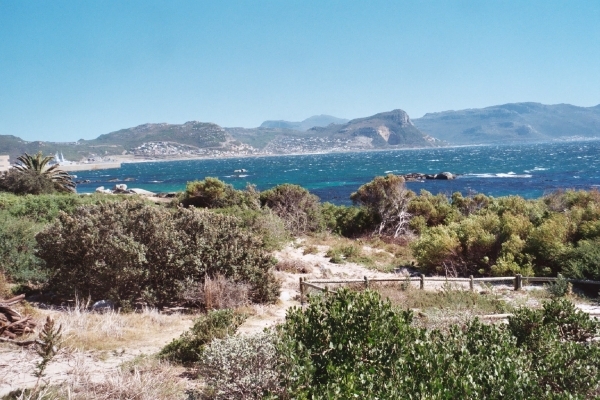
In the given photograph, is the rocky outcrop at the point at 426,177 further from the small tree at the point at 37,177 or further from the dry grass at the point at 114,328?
the dry grass at the point at 114,328

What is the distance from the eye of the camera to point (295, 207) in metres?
24.6

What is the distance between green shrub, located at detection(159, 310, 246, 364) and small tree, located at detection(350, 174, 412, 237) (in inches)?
696

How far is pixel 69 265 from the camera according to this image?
1031cm

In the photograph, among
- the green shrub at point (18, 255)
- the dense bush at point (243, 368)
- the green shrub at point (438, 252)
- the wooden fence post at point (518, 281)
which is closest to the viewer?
the dense bush at point (243, 368)

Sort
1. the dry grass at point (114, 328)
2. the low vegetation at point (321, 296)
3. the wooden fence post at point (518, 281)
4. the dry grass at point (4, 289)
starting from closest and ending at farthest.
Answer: the low vegetation at point (321, 296) → the dry grass at point (114, 328) → the dry grass at point (4, 289) → the wooden fence post at point (518, 281)

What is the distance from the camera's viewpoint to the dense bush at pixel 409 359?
3.85 m

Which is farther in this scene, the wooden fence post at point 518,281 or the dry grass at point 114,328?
the wooden fence post at point 518,281

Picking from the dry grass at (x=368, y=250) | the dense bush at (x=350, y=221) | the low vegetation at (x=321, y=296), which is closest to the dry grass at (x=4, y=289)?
the low vegetation at (x=321, y=296)

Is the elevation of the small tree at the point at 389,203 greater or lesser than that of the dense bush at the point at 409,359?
lesser

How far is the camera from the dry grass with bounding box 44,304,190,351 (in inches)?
291

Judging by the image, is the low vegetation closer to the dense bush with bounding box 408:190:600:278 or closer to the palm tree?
the dense bush with bounding box 408:190:600:278

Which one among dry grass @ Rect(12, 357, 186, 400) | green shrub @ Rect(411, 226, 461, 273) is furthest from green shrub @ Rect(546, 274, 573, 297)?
dry grass @ Rect(12, 357, 186, 400)

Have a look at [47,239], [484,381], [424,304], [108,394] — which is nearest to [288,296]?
[424,304]

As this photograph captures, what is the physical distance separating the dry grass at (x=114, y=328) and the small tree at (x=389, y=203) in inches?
653
